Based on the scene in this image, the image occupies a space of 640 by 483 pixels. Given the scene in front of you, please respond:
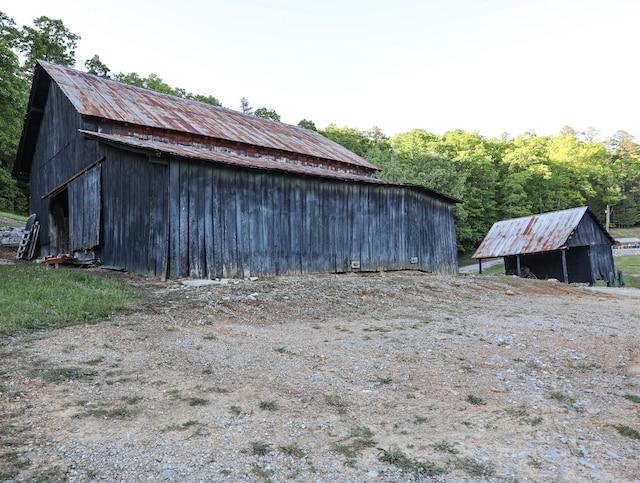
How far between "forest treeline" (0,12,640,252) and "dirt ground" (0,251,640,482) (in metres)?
27.3

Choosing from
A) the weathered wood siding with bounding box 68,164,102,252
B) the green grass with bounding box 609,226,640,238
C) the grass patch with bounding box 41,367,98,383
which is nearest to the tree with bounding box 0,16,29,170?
the weathered wood siding with bounding box 68,164,102,252

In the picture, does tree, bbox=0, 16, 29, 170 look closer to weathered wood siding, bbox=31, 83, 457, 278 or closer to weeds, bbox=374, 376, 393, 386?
weathered wood siding, bbox=31, 83, 457, 278

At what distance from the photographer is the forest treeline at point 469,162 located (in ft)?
102

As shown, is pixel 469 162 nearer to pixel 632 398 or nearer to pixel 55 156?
pixel 55 156

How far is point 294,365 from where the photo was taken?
480 cm

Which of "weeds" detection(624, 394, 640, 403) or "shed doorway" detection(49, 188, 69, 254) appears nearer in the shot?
"weeds" detection(624, 394, 640, 403)

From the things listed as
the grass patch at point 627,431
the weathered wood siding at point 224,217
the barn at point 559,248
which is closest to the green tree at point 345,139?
the barn at point 559,248

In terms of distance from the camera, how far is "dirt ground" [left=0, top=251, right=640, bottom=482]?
267cm

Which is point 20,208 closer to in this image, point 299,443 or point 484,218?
point 299,443

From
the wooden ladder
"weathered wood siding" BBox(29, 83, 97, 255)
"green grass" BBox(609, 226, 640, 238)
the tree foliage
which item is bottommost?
the wooden ladder

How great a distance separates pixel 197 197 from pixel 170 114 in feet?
22.8

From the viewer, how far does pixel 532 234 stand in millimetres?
26219

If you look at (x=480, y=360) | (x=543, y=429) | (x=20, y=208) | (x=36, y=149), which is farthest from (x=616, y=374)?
(x=20, y=208)

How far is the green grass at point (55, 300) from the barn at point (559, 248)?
78.8 ft
